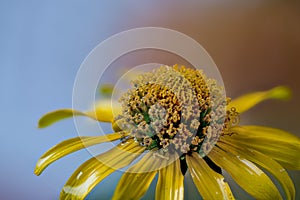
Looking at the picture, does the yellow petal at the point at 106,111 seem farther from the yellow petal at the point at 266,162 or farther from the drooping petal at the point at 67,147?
the yellow petal at the point at 266,162

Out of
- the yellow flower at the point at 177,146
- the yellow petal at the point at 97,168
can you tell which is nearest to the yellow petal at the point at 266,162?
the yellow flower at the point at 177,146

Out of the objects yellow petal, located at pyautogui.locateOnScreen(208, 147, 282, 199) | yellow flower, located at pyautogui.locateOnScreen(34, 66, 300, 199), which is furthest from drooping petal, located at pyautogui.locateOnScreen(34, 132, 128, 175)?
yellow petal, located at pyautogui.locateOnScreen(208, 147, 282, 199)

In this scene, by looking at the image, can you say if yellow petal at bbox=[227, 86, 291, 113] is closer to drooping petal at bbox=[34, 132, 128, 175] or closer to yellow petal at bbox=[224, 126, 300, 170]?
yellow petal at bbox=[224, 126, 300, 170]

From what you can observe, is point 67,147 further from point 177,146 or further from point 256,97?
point 256,97

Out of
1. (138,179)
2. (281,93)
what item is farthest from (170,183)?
(281,93)

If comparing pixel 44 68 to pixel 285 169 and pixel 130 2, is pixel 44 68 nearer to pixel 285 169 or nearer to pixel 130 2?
pixel 130 2
